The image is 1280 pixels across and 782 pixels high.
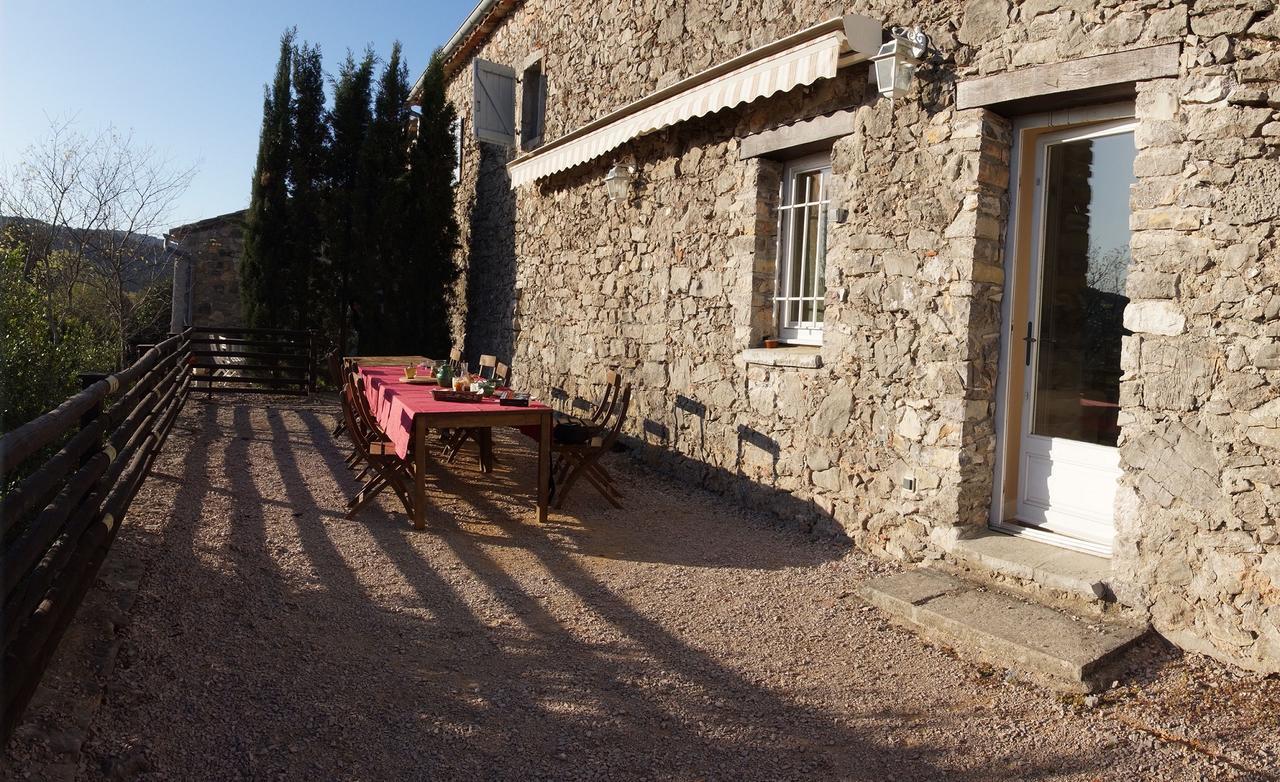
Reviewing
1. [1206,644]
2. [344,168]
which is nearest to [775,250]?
[1206,644]

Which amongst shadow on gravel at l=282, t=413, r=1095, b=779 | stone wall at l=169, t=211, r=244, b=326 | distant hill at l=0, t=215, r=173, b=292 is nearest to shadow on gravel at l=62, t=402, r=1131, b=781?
shadow on gravel at l=282, t=413, r=1095, b=779

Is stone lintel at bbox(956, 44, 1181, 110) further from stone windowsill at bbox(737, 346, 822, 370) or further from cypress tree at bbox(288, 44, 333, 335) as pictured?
cypress tree at bbox(288, 44, 333, 335)

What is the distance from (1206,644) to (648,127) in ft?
15.0

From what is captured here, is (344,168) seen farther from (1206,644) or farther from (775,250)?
(1206,644)

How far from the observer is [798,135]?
5.54 m

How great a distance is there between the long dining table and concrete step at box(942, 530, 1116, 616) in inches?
95.9

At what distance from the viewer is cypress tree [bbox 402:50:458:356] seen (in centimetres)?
1207

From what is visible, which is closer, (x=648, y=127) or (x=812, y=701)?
(x=812, y=701)

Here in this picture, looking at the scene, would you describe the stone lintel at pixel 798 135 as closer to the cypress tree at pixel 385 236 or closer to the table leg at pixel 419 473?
the table leg at pixel 419 473

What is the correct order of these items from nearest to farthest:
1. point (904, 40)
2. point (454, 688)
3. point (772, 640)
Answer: point (454, 688)
point (772, 640)
point (904, 40)

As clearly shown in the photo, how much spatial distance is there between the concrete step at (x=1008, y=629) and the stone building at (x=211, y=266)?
42.0 ft

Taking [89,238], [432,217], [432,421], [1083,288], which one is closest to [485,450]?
[432,421]

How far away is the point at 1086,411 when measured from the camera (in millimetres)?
4266

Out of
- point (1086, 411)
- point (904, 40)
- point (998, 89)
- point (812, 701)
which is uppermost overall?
point (904, 40)
